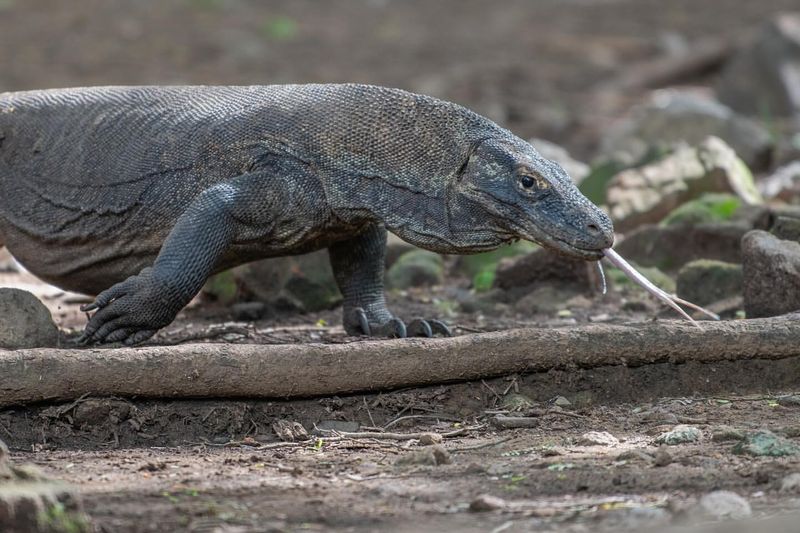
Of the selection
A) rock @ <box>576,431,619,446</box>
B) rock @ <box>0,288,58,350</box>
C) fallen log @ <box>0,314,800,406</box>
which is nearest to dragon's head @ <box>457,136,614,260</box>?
fallen log @ <box>0,314,800,406</box>

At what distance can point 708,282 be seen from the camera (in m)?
6.77

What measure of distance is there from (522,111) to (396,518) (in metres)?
10.3

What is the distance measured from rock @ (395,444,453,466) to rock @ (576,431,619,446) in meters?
0.51

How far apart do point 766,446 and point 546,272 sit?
308 cm

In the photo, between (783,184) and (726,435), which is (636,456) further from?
(783,184)

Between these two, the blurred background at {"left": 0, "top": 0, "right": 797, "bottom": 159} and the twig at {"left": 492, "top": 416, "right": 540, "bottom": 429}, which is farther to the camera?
the blurred background at {"left": 0, "top": 0, "right": 797, "bottom": 159}

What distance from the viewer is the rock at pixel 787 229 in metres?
6.42

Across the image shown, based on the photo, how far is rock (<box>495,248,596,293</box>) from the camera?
725 cm

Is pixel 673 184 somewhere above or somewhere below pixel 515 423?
above

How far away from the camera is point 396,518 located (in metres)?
3.70

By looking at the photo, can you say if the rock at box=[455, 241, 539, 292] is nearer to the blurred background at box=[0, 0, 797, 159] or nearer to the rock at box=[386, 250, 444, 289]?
the rock at box=[386, 250, 444, 289]

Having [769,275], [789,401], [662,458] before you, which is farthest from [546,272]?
[662,458]

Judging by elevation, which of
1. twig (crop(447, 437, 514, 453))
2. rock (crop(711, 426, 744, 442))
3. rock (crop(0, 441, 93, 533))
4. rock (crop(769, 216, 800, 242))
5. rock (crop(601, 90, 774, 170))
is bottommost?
twig (crop(447, 437, 514, 453))

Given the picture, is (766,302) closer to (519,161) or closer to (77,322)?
(519,161)
